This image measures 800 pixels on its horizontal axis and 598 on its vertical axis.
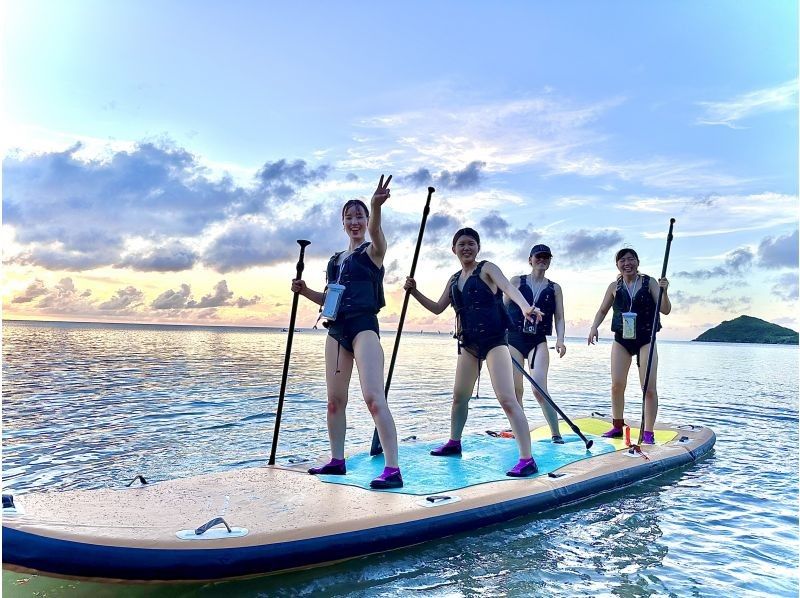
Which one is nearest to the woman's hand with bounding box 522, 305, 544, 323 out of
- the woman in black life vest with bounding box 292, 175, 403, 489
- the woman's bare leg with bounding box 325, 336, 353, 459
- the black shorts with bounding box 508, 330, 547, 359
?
the woman in black life vest with bounding box 292, 175, 403, 489

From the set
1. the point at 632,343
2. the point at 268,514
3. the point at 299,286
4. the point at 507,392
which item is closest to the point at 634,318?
the point at 632,343

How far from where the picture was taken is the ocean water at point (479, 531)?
4.49 meters

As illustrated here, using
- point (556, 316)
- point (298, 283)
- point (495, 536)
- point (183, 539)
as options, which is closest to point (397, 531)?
point (495, 536)

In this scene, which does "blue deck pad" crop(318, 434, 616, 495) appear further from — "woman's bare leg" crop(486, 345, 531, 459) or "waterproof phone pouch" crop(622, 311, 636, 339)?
"waterproof phone pouch" crop(622, 311, 636, 339)

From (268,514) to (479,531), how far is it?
1.92 metres

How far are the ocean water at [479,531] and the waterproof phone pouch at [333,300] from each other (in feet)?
7.34

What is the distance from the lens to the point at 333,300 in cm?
581

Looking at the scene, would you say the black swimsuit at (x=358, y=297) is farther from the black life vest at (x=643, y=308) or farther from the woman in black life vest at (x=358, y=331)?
the black life vest at (x=643, y=308)

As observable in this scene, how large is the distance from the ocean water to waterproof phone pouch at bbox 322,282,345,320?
224cm

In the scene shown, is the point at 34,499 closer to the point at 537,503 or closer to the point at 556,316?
the point at 537,503

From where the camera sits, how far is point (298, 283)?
611 centimetres

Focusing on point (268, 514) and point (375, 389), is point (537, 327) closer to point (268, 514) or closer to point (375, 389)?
point (375, 389)

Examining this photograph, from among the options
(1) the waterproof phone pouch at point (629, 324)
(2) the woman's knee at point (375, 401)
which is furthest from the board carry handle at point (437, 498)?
(1) the waterproof phone pouch at point (629, 324)

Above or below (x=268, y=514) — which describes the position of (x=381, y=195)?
above
